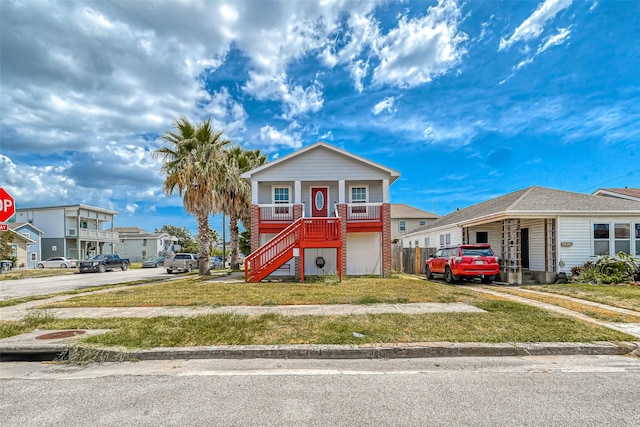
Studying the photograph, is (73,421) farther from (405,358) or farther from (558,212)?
(558,212)

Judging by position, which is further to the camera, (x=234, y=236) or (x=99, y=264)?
(x=99, y=264)

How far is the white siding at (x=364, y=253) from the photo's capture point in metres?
18.3

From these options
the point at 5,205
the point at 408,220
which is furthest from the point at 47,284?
the point at 408,220

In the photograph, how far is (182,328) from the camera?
21.1 feet

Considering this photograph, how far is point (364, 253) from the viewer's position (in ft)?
60.2

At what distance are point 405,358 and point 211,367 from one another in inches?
111

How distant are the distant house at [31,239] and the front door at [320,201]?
3475 centimetres

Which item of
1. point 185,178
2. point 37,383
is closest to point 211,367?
point 37,383

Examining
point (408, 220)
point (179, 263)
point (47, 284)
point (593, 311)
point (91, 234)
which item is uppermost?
point (408, 220)

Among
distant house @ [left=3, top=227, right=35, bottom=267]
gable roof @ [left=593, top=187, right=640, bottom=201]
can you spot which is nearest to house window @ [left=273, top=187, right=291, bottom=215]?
gable roof @ [left=593, top=187, right=640, bottom=201]

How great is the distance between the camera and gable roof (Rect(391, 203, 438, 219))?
4441 cm

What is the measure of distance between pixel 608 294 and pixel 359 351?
975 centimetres

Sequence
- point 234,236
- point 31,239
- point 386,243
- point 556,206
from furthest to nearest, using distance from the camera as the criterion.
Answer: point 31,239 < point 234,236 < point 386,243 < point 556,206

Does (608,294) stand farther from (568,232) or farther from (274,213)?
(274,213)
